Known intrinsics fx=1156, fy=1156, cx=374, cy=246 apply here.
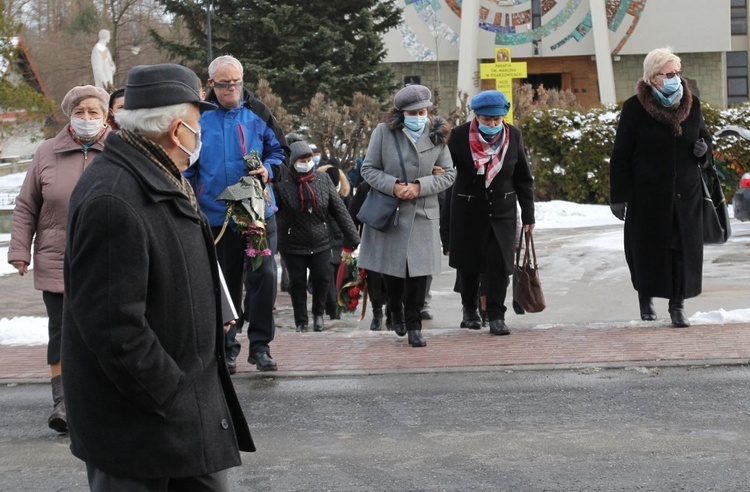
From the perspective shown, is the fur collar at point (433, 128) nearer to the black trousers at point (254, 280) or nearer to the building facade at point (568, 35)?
the black trousers at point (254, 280)

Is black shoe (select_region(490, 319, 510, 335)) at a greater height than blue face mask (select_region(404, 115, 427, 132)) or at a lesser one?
lesser

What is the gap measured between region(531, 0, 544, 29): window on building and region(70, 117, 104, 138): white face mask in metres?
37.5

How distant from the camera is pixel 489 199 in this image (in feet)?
29.8

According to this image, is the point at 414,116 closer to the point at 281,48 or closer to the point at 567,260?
the point at 567,260

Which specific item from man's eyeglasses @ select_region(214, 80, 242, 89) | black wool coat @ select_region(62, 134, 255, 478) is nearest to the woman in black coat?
man's eyeglasses @ select_region(214, 80, 242, 89)

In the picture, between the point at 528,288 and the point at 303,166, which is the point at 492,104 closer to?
the point at 528,288

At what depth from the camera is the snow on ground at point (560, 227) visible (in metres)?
9.66

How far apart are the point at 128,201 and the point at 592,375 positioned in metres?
4.90

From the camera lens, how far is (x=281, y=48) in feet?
106

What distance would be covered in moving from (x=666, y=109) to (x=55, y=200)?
186 inches

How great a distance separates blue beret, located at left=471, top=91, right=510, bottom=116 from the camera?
8.78m

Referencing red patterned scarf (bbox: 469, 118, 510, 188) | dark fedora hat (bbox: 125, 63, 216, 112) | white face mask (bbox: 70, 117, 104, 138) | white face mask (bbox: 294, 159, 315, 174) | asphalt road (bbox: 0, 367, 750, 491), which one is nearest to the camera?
dark fedora hat (bbox: 125, 63, 216, 112)

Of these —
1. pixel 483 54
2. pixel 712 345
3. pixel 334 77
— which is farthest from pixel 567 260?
pixel 483 54

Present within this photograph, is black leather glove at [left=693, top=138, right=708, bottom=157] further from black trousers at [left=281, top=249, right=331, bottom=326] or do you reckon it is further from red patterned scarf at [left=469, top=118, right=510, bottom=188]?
black trousers at [left=281, top=249, right=331, bottom=326]
